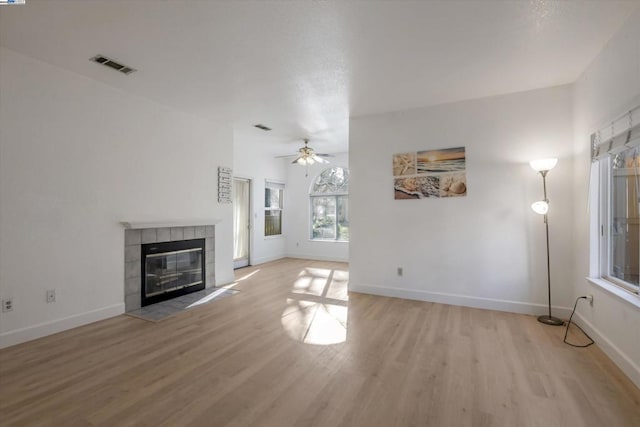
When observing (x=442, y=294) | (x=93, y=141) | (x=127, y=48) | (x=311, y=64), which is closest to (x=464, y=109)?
(x=311, y=64)

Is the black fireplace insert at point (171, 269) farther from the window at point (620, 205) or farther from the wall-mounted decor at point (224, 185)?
the window at point (620, 205)

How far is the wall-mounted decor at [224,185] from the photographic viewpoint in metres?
5.12

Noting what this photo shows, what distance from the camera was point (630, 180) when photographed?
254cm

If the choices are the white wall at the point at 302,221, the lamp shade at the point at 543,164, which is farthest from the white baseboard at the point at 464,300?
the white wall at the point at 302,221

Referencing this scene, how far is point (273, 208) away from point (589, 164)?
251 inches

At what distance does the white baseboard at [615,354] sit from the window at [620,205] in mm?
508

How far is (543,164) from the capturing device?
10.7 feet

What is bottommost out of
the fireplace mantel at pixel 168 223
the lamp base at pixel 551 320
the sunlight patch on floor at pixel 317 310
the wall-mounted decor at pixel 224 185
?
the sunlight patch on floor at pixel 317 310

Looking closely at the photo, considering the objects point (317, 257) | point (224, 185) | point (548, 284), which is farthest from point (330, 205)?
point (548, 284)

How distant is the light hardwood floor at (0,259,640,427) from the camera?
1849 mm

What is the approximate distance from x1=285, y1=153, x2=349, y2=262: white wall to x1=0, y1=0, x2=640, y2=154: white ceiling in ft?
13.6

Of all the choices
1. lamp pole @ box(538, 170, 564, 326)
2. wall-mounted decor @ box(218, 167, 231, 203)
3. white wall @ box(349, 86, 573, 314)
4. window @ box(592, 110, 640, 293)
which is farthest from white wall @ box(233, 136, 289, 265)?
window @ box(592, 110, 640, 293)

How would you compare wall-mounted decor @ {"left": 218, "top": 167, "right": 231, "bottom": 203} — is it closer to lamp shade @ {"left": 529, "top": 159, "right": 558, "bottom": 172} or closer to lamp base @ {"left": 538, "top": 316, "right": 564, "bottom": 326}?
lamp shade @ {"left": 529, "top": 159, "right": 558, "bottom": 172}

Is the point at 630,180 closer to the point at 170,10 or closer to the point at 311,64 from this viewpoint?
the point at 311,64
